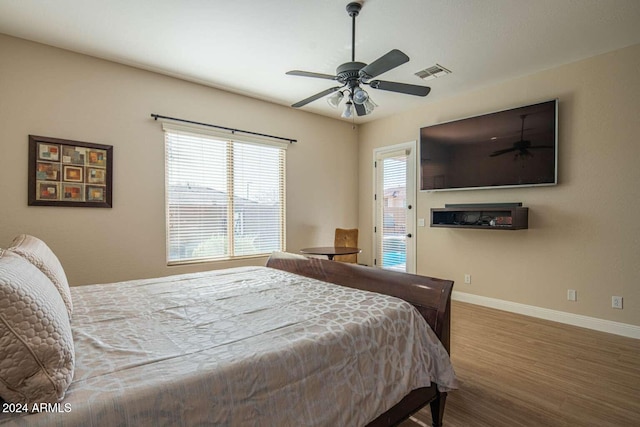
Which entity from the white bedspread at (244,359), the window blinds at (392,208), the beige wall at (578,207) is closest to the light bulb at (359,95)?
the white bedspread at (244,359)

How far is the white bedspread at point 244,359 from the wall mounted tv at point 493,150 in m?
2.93

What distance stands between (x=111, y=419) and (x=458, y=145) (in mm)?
4468

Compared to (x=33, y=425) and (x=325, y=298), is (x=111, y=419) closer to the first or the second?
(x=33, y=425)

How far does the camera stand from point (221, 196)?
4.12 meters

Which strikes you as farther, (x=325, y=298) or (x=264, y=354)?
(x=325, y=298)

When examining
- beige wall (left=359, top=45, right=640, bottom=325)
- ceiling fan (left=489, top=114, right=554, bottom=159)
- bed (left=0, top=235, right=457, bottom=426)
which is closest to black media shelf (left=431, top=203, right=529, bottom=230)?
beige wall (left=359, top=45, right=640, bottom=325)

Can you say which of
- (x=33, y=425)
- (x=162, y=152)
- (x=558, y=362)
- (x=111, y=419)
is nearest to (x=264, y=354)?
(x=111, y=419)

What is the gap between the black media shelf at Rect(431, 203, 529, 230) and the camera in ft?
11.7

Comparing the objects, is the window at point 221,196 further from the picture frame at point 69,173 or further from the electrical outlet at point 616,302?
the electrical outlet at point 616,302

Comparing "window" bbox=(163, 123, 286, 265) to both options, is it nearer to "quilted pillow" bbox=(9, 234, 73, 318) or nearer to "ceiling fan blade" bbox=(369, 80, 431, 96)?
"quilted pillow" bbox=(9, 234, 73, 318)

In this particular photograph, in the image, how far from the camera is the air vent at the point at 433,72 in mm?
3516

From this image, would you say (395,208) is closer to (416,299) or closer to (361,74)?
(361,74)

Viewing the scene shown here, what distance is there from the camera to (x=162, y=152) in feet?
11.9

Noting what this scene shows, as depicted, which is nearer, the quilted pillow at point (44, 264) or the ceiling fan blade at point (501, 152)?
the quilted pillow at point (44, 264)
